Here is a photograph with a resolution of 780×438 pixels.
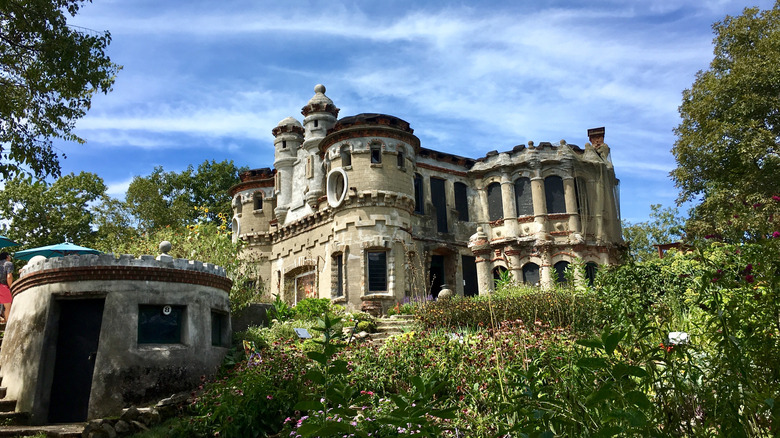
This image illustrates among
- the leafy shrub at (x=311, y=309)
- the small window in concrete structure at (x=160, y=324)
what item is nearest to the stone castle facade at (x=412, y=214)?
the leafy shrub at (x=311, y=309)

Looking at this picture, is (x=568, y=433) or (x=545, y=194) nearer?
(x=568, y=433)

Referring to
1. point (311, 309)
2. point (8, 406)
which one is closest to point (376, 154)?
point (311, 309)

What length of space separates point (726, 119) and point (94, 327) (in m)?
24.3

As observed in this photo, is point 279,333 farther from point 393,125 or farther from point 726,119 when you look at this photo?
point 726,119

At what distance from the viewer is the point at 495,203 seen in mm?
29297

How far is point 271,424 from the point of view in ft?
33.5

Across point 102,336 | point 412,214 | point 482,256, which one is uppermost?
point 412,214

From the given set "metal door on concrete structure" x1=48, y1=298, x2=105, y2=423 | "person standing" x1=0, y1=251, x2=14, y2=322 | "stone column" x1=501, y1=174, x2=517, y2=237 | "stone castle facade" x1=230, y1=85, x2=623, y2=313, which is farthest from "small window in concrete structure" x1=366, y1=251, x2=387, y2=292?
"metal door on concrete structure" x1=48, y1=298, x2=105, y2=423

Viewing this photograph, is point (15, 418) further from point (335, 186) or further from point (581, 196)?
point (581, 196)

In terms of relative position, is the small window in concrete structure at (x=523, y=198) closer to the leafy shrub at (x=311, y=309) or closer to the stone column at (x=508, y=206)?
the stone column at (x=508, y=206)

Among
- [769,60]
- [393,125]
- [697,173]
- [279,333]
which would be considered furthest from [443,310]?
[769,60]

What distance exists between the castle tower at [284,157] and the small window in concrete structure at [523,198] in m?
11.4

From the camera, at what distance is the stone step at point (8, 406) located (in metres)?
12.4

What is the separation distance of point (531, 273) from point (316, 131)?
1233 cm
